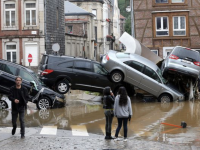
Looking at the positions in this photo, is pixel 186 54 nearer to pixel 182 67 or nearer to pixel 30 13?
pixel 182 67

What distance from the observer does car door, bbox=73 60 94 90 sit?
70.4 ft

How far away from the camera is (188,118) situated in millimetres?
17203

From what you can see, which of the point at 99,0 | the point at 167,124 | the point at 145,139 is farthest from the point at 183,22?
the point at 99,0

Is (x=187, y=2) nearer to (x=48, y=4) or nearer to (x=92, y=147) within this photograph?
(x=48, y=4)

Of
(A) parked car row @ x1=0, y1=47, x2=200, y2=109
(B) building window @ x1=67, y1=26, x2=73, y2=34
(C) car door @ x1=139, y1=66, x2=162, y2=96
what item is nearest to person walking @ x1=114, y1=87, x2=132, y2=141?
(A) parked car row @ x1=0, y1=47, x2=200, y2=109

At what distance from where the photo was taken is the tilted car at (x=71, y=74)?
2119 centimetres

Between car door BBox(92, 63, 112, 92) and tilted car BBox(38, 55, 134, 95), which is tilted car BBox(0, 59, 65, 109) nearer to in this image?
tilted car BBox(38, 55, 134, 95)

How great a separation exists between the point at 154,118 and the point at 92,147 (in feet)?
20.6

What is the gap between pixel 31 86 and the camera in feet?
64.2

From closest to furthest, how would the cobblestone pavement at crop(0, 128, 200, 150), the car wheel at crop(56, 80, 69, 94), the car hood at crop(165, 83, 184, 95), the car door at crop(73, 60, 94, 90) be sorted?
the cobblestone pavement at crop(0, 128, 200, 150) → the car wheel at crop(56, 80, 69, 94) → the car door at crop(73, 60, 94, 90) → the car hood at crop(165, 83, 184, 95)

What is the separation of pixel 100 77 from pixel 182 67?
3.78 meters

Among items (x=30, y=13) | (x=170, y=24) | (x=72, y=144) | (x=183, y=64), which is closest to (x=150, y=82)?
(x=183, y=64)

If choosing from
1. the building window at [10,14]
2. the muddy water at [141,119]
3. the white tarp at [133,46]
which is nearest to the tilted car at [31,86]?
the muddy water at [141,119]

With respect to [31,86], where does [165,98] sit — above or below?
below
